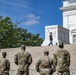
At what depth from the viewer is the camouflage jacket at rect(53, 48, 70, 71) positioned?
1738 centimetres

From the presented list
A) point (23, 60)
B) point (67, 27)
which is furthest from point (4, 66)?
point (67, 27)

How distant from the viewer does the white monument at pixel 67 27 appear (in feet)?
157

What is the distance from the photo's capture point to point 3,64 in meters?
18.8

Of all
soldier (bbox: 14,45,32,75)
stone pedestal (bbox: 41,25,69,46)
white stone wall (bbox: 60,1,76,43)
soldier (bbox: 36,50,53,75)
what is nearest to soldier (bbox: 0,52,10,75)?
soldier (bbox: 14,45,32,75)

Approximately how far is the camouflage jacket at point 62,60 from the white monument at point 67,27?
2893 centimetres

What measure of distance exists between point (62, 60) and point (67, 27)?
131ft

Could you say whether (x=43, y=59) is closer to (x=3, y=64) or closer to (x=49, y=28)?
(x=3, y=64)

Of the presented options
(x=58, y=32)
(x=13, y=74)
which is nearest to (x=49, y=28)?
(x=58, y=32)

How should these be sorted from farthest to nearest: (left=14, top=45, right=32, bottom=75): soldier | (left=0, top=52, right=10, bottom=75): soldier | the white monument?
the white monument, (left=0, top=52, right=10, bottom=75): soldier, (left=14, top=45, right=32, bottom=75): soldier

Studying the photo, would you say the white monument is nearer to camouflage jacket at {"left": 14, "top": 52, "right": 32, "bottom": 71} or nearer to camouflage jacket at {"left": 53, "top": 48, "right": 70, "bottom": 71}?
camouflage jacket at {"left": 14, "top": 52, "right": 32, "bottom": 71}

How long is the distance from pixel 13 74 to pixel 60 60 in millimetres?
8105

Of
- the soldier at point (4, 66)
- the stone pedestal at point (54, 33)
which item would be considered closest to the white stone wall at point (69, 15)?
the stone pedestal at point (54, 33)

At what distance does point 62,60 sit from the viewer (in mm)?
17359

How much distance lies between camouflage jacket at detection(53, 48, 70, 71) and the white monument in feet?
94.9
